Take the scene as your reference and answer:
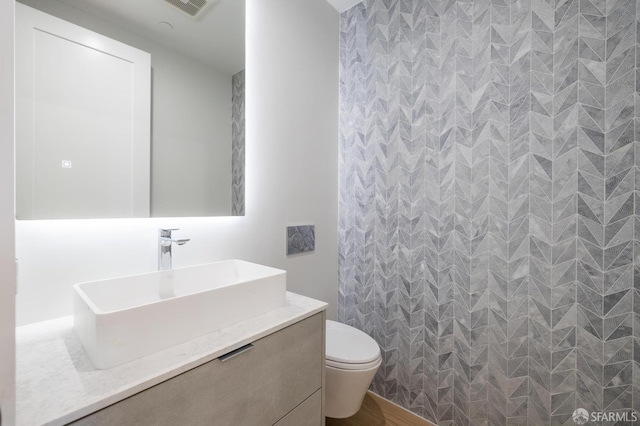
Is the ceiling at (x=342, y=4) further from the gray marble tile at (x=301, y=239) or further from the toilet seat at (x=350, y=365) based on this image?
the toilet seat at (x=350, y=365)

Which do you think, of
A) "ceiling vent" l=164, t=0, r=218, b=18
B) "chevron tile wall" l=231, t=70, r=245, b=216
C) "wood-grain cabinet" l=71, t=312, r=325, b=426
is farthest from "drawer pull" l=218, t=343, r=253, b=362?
"ceiling vent" l=164, t=0, r=218, b=18

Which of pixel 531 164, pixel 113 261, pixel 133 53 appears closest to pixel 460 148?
pixel 531 164

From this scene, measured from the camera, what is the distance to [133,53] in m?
1.12

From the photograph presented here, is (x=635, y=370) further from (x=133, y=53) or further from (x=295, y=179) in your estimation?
(x=133, y=53)

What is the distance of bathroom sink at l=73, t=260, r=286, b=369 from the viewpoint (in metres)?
0.65

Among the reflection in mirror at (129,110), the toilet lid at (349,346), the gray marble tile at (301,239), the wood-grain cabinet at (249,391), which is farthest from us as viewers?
the gray marble tile at (301,239)

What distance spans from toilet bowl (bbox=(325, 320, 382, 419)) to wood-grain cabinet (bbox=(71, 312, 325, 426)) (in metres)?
0.28

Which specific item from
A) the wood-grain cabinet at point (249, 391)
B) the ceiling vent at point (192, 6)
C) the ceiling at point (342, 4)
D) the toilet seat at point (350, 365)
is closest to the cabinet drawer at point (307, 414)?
the wood-grain cabinet at point (249, 391)

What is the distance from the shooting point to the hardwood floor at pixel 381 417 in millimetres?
1615

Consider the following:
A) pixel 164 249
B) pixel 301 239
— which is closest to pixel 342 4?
pixel 301 239

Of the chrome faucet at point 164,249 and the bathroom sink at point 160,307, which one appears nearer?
the bathroom sink at point 160,307

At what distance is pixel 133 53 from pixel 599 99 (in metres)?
1.96

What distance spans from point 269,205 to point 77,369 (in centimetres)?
108

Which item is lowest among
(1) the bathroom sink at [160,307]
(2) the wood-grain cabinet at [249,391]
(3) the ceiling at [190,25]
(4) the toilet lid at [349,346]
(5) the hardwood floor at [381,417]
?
(5) the hardwood floor at [381,417]
